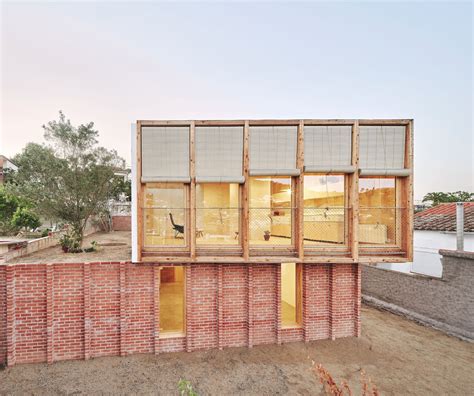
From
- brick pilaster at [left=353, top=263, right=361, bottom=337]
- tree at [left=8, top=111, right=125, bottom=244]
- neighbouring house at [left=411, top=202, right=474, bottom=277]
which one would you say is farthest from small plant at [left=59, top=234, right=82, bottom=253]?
neighbouring house at [left=411, top=202, right=474, bottom=277]

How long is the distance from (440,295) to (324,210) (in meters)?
6.57

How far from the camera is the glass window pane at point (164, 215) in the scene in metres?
6.91

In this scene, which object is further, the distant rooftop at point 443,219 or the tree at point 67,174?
the distant rooftop at point 443,219

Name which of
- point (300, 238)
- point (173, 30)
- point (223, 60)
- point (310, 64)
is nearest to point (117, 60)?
point (173, 30)

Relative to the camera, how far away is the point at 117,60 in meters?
19.2

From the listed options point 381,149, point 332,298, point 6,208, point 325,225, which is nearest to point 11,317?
point 325,225

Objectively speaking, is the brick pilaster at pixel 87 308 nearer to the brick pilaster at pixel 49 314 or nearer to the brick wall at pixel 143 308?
the brick wall at pixel 143 308

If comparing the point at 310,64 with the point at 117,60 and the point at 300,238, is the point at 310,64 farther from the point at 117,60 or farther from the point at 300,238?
the point at 300,238

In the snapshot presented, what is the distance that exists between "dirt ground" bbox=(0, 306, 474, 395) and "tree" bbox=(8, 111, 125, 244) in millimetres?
5223

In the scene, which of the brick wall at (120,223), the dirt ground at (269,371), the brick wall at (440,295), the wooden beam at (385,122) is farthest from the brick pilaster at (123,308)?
the brick wall at (120,223)

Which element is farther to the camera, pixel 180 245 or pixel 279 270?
pixel 279 270

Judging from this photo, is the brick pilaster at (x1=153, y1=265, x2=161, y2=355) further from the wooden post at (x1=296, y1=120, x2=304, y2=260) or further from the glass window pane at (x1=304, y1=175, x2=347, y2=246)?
the glass window pane at (x1=304, y1=175, x2=347, y2=246)

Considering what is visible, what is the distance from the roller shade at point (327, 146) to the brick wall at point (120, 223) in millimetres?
16133

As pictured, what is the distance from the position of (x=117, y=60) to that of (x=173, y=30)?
16.9 ft
